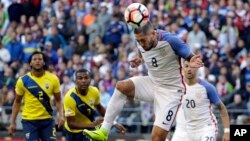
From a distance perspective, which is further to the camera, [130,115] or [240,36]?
[240,36]

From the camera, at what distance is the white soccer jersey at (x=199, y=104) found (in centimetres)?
1855

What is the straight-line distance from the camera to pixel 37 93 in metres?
19.0

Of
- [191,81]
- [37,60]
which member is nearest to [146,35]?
[191,81]

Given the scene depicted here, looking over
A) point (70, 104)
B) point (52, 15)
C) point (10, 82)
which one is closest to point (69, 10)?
point (52, 15)

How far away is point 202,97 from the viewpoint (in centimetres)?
1858

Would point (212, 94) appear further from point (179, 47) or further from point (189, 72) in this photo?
point (179, 47)

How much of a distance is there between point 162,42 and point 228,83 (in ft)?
30.0

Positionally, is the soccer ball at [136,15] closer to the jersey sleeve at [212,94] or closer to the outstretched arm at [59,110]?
the jersey sleeve at [212,94]

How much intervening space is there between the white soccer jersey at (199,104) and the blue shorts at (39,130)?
2316mm

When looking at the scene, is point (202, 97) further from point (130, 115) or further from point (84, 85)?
point (130, 115)

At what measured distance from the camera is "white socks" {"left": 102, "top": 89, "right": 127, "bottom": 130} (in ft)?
53.1

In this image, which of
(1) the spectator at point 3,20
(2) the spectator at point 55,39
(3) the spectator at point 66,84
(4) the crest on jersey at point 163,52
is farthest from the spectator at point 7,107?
(4) the crest on jersey at point 163,52

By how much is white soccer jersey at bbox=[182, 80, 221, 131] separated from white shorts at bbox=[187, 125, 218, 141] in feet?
0.24

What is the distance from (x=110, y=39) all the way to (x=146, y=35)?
1179 centimetres
